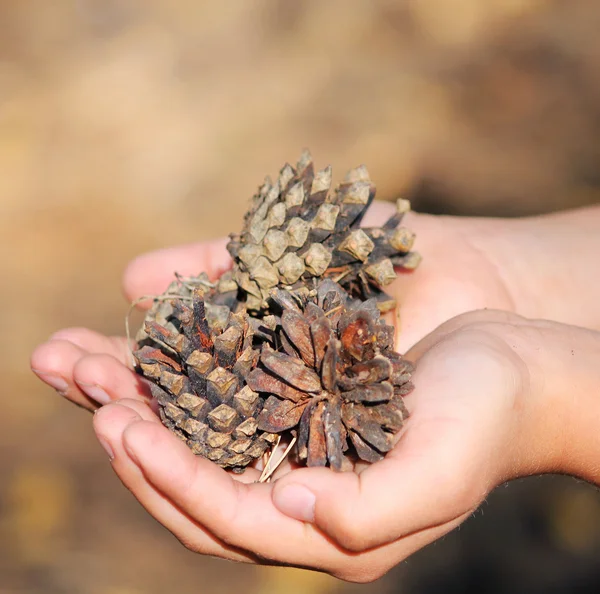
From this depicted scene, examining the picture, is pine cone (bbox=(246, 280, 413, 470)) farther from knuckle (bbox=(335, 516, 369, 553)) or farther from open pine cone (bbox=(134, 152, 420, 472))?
knuckle (bbox=(335, 516, 369, 553))

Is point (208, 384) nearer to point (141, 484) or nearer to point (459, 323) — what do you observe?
point (141, 484)

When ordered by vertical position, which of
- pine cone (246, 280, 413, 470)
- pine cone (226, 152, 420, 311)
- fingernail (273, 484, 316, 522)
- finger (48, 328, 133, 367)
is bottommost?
fingernail (273, 484, 316, 522)

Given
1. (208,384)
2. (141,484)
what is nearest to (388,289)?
(208,384)

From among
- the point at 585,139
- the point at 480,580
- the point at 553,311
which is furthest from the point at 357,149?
the point at 480,580

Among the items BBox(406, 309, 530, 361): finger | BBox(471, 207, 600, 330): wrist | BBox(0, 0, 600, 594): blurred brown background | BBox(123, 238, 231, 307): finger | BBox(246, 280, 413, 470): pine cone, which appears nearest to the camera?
BBox(246, 280, 413, 470): pine cone

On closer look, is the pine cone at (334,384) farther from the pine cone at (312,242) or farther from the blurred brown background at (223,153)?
the blurred brown background at (223,153)

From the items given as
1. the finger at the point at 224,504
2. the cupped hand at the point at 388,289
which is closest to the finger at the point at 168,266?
the cupped hand at the point at 388,289

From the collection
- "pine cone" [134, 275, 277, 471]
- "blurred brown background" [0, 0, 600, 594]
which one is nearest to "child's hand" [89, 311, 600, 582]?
"pine cone" [134, 275, 277, 471]

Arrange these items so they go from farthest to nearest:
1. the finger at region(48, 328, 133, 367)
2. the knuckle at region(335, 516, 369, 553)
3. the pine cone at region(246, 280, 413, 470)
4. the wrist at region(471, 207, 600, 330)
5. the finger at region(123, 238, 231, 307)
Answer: the finger at region(123, 238, 231, 307)
the wrist at region(471, 207, 600, 330)
the finger at region(48, 328, 133, 367)
the pine cone at region(246, 280, 413, 470)
the knuckle at region(335, 516, 369, 553)
